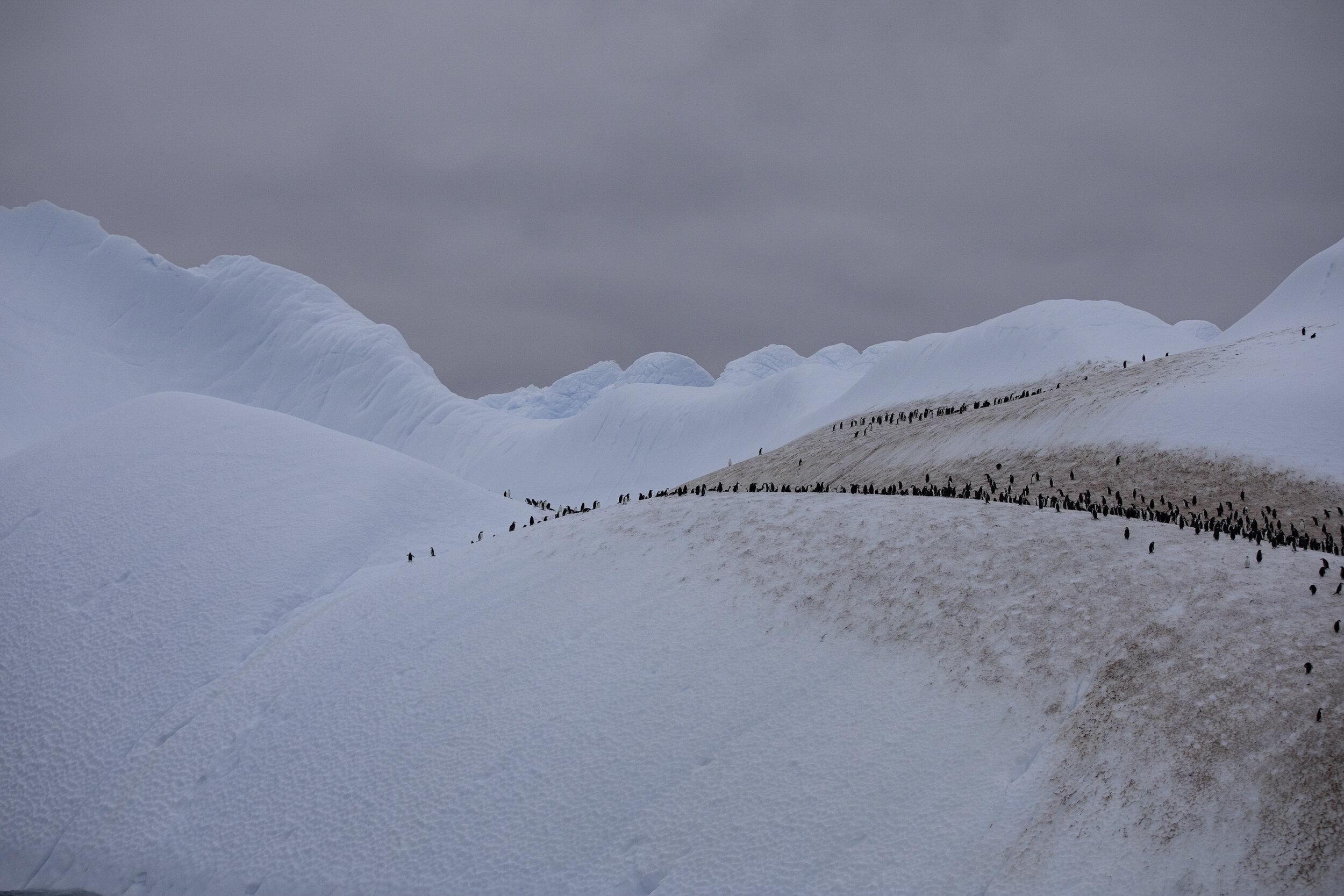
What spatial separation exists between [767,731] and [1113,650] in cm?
460

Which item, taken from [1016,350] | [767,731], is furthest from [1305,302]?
[767,731]

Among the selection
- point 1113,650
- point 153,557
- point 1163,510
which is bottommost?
point 1113,650

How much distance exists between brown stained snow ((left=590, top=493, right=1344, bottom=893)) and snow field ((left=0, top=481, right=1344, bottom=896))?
0.04m

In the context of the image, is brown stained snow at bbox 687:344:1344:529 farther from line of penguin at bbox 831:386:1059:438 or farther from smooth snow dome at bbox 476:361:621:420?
smooth snow dome at bbox 476:361:621:420

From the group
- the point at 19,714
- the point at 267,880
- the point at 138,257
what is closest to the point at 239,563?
the point at 19,714

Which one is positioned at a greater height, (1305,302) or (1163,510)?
(1305,302)

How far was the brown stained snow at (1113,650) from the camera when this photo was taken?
750 cm

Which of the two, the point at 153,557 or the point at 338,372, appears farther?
the point at 338,372

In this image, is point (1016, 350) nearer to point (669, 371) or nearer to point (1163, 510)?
point (1163, 510)

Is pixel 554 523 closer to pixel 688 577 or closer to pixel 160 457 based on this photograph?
pixel 688 577

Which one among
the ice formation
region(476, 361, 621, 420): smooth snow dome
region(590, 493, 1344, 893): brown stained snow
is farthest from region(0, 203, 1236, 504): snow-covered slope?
region(590, 493, 1344, 893): brown stained snow

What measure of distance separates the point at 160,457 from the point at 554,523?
10.2 metres

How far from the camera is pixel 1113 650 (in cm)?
1009

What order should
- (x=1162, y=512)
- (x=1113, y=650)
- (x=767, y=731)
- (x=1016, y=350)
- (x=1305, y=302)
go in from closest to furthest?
(x=1113, y=650) → (x=767, y=731) → (x=1162, y=512) → (x=1305, y=302) → (x=1016, y=350)
